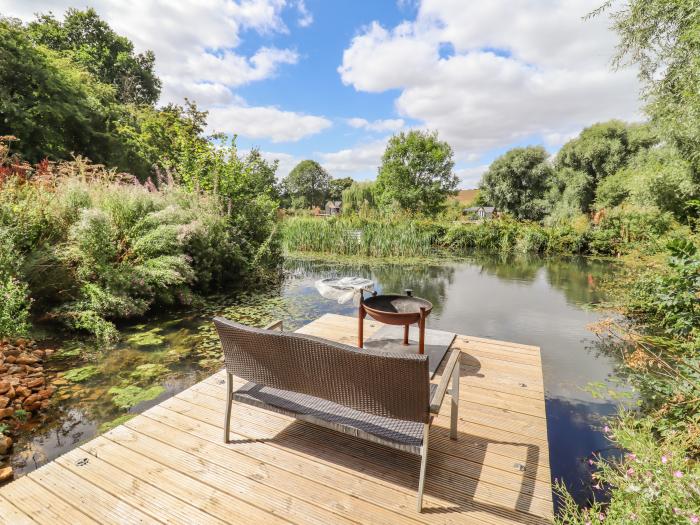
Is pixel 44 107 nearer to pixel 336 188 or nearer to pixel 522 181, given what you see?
pixel 522 181

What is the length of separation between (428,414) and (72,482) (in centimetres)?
179

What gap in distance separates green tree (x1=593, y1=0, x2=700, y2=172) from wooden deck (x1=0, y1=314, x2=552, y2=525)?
6.69 metres

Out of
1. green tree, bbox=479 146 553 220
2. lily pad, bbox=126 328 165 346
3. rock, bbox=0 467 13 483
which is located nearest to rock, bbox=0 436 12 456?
rock, bbox=0 467 13 483

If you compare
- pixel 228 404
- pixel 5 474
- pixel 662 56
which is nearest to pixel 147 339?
pixel 5 474

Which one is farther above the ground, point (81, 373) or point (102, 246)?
point (102, 246)

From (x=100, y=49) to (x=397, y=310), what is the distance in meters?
31.4

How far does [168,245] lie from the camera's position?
18.2 feet

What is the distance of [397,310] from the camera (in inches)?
119

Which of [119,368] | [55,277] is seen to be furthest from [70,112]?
[119,368]

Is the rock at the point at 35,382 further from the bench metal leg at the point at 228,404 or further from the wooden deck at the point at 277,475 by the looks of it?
the bench metal leg at the point at 228,404

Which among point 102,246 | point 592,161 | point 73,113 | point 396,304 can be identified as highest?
point 592,161

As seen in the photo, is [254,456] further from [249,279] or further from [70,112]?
[70,112]

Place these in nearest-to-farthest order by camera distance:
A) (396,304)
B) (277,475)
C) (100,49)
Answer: (277,475)
(396,304)
(100,49)

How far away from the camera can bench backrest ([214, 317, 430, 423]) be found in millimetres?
1475
